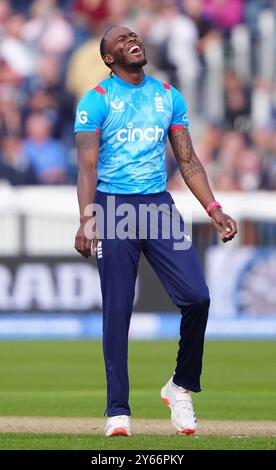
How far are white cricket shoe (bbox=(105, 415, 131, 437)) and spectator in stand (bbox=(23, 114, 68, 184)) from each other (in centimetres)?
1156

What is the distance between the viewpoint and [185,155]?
7500 mm

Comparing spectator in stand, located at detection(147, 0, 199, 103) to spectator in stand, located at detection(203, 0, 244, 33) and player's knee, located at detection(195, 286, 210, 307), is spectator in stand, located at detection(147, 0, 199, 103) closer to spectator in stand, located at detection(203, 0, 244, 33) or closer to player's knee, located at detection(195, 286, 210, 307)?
spectator in stand, located at detection(203, 0, 244, 33)

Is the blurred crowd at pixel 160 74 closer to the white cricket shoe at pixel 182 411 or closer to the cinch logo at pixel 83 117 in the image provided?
the white cricket shoe at pixel 182 411

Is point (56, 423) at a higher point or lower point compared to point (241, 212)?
lower

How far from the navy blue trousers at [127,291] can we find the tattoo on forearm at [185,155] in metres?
0.29

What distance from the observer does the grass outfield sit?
7.19 meters

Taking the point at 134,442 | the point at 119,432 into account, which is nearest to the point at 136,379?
the point at 119,432

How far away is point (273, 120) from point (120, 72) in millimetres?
12597

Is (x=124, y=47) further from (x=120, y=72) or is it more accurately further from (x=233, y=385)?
(x=233, y=385)


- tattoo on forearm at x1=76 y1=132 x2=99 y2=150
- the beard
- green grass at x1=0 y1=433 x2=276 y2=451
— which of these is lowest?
green grass at x1=0 y1=433 x2=276 y2=451

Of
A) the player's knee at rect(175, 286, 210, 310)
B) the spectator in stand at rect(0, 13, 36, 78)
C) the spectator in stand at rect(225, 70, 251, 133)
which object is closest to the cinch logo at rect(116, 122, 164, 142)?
the player's knee at rect(175, 286, 210, 310)

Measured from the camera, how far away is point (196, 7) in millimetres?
20781

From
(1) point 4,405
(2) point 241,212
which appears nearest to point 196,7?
(2) point 241,212

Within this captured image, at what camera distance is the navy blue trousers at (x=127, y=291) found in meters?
7.20
